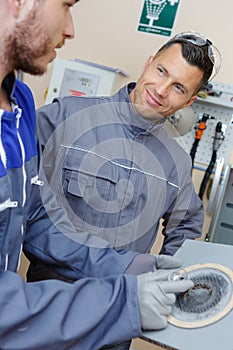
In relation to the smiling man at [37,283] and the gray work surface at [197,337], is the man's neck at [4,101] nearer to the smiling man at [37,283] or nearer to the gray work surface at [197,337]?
the smiling man at [37,283]

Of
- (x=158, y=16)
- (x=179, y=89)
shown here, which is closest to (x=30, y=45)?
(x=179, y=89)

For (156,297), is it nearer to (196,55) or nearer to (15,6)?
(15,6)

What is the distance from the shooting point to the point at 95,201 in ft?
4.23

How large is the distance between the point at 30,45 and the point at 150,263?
21.6 inches

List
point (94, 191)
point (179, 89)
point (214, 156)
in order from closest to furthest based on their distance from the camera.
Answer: point (94, 191) → point (179, 89) → point (214, 156)

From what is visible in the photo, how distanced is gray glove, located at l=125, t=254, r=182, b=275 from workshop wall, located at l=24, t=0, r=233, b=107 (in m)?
1.22

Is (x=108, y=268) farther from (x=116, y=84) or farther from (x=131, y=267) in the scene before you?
(x=116, y=84)

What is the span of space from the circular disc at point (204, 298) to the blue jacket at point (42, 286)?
0.11 m

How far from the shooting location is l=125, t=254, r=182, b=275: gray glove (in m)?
0.94

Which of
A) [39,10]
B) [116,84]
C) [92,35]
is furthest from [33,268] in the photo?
[92,35]

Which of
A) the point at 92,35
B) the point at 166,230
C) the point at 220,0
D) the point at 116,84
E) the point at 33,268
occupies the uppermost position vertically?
the point at 220,0

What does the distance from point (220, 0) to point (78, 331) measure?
5.55 feet

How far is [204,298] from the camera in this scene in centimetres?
84

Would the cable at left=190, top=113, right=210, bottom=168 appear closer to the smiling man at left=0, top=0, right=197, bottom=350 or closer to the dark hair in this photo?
the dark hair
